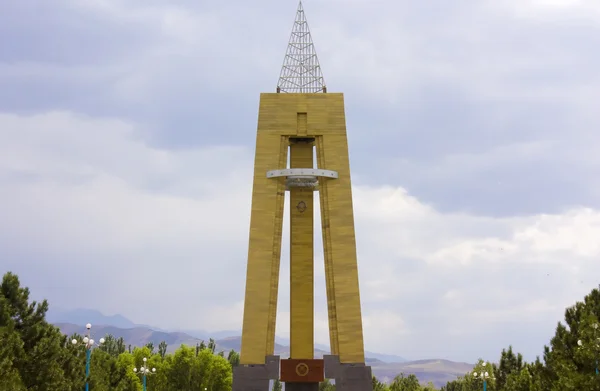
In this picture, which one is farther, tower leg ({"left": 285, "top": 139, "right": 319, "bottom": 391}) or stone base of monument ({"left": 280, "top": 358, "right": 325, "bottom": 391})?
tower leg ({"left": 285, "top": 139, "right": 319, "bottom": 391})

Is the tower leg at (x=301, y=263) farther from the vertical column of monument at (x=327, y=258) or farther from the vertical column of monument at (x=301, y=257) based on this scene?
the vertical column of monument at (x=327, y=258)

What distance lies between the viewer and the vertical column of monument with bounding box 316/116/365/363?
4875 centimetres

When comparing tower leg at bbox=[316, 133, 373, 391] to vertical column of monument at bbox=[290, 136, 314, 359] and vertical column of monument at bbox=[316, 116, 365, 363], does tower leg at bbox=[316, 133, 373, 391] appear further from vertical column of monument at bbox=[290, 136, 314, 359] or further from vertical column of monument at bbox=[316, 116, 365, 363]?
vertical column of monument at bbox=[290, 136, 314, 359]

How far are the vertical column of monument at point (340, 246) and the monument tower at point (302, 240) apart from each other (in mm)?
65

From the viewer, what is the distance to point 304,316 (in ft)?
168

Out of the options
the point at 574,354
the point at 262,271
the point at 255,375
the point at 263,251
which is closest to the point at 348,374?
the point at 255,375

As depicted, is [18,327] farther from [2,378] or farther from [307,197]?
[307,197]

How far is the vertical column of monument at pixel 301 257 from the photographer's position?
1994 inches

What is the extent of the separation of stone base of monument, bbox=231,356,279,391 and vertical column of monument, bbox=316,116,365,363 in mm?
4336

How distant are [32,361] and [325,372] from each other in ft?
62.6

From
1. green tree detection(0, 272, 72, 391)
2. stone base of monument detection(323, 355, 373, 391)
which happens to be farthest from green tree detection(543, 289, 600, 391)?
green tree detection(0, 272, 72, 391)

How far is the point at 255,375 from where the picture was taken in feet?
156

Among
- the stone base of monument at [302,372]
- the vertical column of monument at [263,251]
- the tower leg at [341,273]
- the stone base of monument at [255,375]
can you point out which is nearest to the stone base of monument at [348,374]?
the tower leg at [341,273]

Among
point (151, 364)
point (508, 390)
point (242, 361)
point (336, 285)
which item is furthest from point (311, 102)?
point (151, 364)
